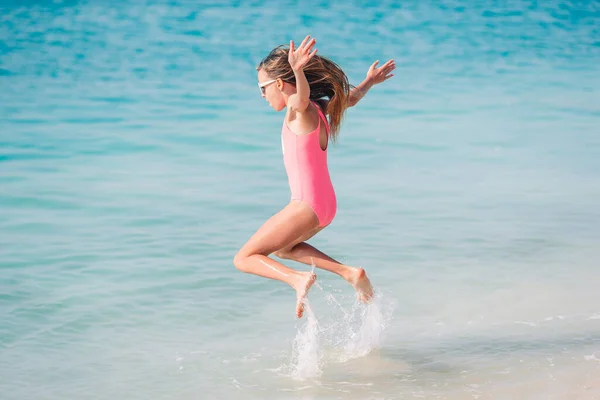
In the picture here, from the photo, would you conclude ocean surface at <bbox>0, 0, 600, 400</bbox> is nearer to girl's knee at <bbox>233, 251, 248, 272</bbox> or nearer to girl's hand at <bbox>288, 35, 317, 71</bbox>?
girl's knee at <bbox>233, 251, 248, 272</bbox>

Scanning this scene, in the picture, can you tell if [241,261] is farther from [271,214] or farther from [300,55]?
[271,214]

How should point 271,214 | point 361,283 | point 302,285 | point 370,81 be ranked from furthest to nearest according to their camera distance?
point 271,214 < point 370,81 < point 361,283 < point 302,285

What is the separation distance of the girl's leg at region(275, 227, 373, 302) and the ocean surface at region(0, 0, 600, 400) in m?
0.47

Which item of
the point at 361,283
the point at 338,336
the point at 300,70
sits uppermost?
the point at 300,70

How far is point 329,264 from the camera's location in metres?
5.28

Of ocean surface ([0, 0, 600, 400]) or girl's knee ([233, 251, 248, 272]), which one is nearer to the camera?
girl's knee ([233, 251, 248, 272])

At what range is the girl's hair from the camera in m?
5.05

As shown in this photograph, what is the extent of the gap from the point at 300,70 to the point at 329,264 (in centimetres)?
111

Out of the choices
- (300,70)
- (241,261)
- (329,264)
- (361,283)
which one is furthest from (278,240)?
(300,70)

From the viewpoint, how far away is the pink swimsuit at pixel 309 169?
16.4 feet

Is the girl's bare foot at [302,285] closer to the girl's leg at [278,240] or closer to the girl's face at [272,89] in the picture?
the girl's leg at [278,240]

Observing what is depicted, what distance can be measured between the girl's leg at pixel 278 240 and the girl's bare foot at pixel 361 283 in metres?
0.36

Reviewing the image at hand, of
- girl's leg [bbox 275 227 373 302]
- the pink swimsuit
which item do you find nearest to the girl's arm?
the pink swimsuit

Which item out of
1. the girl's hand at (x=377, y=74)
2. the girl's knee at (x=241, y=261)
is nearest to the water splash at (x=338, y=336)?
the girl's knee at (x=241, y=261)
